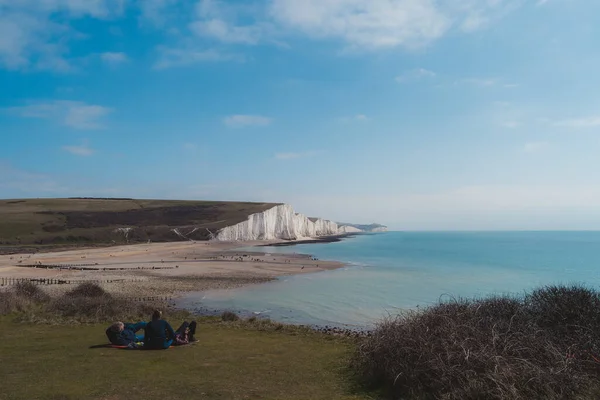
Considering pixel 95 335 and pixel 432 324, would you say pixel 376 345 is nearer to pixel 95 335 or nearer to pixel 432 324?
pixel 432 324

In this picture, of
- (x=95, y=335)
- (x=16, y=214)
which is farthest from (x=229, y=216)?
(x=95, y=335)

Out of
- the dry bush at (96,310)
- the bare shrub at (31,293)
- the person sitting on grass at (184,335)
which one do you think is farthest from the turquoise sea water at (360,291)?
the person sitting on grass at (184,335)

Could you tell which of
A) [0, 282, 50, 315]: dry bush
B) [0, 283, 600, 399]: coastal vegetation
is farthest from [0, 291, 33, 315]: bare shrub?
[0, 283, 600, 399]: coastal vegetation

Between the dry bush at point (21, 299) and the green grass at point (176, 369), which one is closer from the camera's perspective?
the green grass at point (176, 369)


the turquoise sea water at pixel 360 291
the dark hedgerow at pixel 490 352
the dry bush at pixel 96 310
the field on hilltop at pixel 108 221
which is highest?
the field on hilltop at pixel 108 221

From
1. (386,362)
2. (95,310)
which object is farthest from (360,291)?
(386,362)

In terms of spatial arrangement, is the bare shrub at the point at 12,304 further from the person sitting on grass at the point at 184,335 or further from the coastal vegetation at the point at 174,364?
the person sitting on grass at the point at 184,335
